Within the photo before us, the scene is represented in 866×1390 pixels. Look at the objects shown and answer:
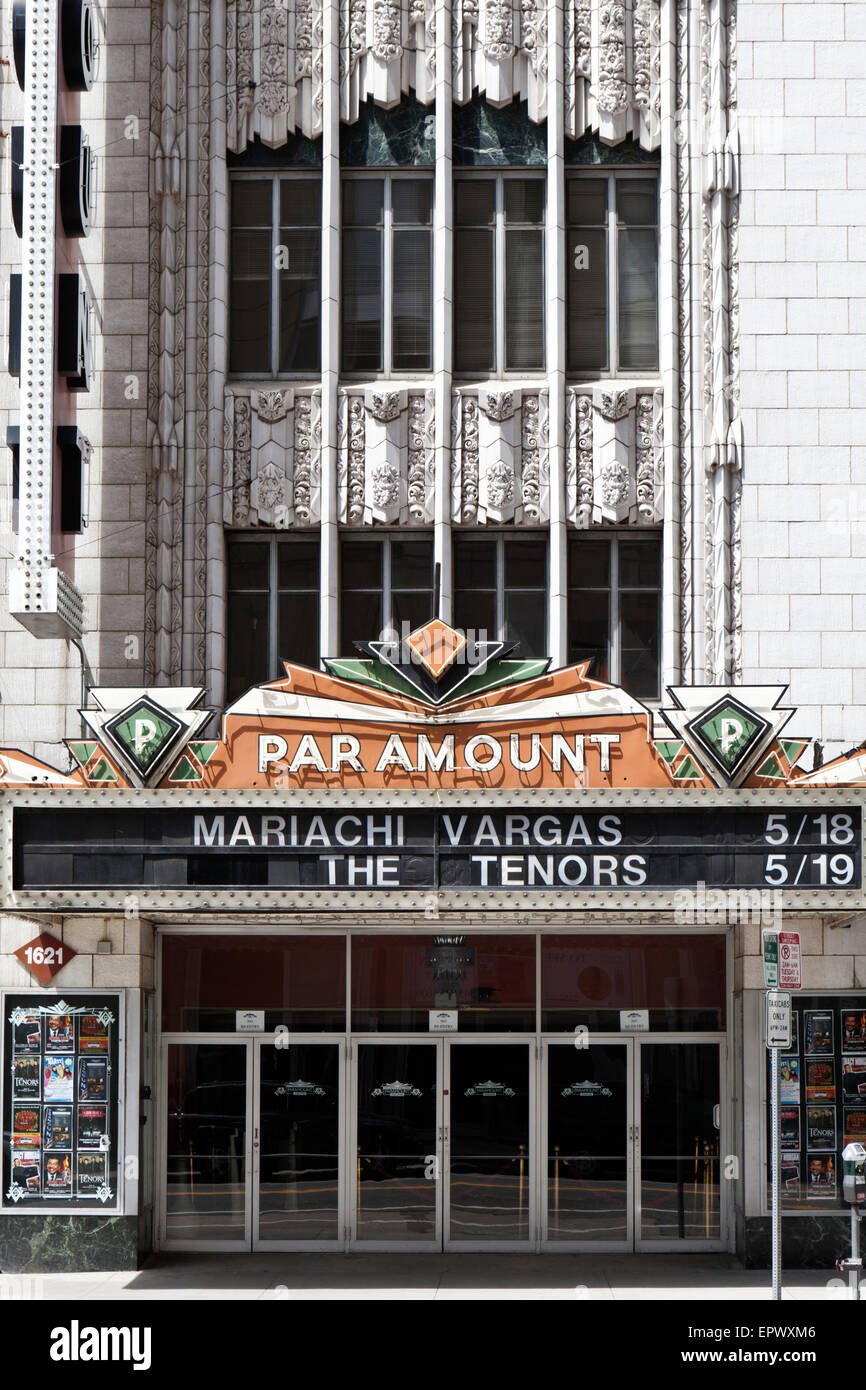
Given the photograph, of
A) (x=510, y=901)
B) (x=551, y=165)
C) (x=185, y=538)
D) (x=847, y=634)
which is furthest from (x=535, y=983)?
(x=551, y=165)

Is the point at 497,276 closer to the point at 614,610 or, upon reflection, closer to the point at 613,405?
the point at 613,405

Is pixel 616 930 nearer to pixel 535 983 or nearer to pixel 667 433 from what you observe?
pixel 535 983

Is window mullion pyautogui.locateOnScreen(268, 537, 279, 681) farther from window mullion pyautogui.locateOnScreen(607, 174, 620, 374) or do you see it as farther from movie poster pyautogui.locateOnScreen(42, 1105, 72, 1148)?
movie poster pyautogui.locateOnScreen(42, 1105, 72, 1148)

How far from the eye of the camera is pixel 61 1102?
55.3 ft

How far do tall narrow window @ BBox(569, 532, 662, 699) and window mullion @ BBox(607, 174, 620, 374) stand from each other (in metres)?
1.96

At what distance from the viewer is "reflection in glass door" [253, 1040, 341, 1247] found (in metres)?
17.9

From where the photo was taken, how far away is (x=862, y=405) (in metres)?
17.5

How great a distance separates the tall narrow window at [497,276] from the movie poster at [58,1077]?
27.6ft

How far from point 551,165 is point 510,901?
27.4 ft

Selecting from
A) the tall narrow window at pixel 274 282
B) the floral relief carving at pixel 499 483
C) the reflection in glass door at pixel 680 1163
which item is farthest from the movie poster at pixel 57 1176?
the tall narrow window at pixel 274 282

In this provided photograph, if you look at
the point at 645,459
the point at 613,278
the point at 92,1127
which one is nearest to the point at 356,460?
the point at 645,459

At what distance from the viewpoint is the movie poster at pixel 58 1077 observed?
664 inches

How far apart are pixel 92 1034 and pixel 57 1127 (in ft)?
3.16

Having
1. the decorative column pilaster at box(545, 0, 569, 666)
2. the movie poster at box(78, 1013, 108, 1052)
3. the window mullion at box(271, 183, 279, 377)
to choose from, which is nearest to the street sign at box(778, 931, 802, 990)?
the decorative column pilaster at box(545, 0, 569, 666)
